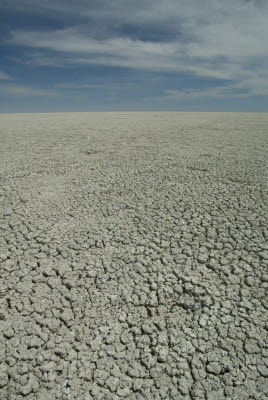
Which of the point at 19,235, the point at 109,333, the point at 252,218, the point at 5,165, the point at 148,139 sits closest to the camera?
the point at 109,333

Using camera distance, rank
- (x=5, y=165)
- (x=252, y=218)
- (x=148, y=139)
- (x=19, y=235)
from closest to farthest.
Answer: (x=19, y=235) → (x=252, y=218) → (x=5, y=165) → (x=148, y=139)

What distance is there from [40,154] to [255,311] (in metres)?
3.91

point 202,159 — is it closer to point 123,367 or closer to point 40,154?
point 40,154

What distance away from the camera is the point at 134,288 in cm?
153

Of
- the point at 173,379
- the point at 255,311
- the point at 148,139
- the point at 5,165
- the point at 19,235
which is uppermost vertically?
the point at 148,139

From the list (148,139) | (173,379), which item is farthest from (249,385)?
(148,139)

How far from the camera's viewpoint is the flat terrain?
1.11 metres

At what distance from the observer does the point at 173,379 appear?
110cm

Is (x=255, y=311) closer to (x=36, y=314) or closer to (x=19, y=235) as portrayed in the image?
(x=36, y=314)

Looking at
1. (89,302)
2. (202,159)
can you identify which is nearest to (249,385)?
(89,302)

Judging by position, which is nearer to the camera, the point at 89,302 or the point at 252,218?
the point at 89,302

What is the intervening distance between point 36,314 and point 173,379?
0.78 m

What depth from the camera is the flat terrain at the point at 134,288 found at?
111cm

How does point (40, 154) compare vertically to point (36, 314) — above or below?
above
